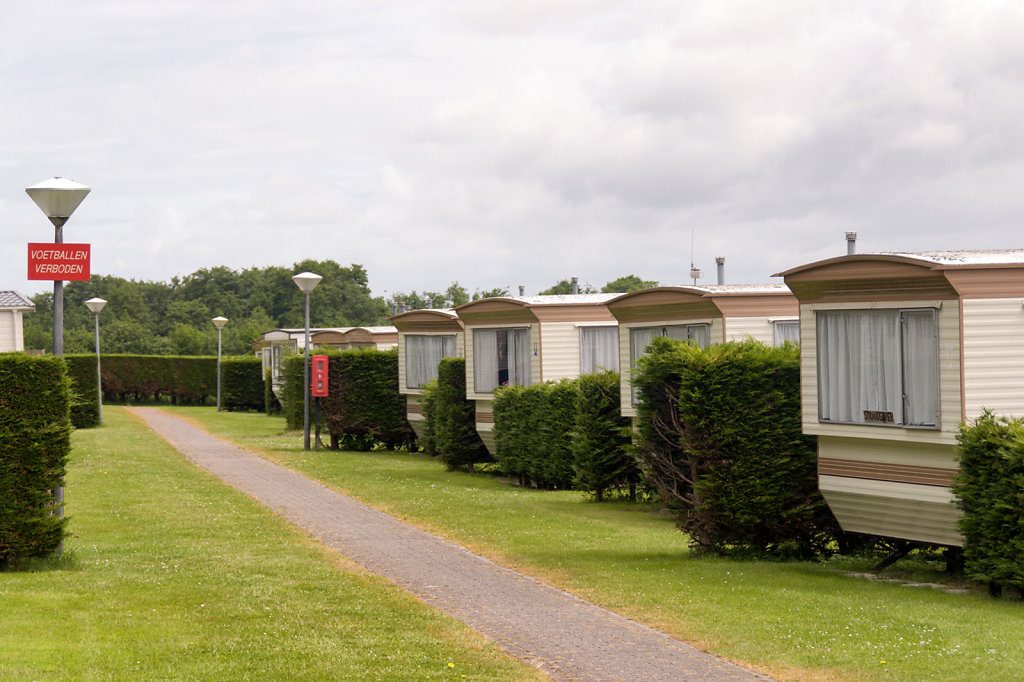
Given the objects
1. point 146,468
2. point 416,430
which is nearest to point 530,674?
point 146,468

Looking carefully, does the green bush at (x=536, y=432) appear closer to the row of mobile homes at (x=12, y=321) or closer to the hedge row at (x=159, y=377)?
the row of mobile homes at (x=12, y=321)

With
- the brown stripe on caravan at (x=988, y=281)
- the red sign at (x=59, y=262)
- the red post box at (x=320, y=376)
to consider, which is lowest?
the red post box at (x=320, y=376)

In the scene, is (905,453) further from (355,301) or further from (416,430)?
(355,301)

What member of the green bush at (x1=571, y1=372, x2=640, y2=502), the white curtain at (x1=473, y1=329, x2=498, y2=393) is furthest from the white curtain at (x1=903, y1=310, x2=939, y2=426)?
the white curtain at (x1=473, y1=329, x2=498, y2=393)

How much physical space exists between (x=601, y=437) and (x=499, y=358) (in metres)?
4.59

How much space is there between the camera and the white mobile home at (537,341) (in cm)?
2047

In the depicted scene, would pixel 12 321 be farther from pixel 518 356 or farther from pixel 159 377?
pixel 159 377

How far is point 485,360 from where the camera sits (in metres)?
21.7

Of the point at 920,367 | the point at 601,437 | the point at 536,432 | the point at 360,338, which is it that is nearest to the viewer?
the point at 920,367

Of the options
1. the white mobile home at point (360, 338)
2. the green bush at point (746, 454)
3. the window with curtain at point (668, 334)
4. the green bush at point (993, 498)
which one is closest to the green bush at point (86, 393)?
the white mobile home at point (360, 338)

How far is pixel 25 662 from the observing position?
751 centimetres

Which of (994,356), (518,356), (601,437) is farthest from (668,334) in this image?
(994,356)

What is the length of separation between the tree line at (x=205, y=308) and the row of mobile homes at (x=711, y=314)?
159 ft

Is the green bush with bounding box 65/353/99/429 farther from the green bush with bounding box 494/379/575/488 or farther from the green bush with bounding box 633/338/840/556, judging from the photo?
the green bush with bounding box 633/338/840/556
